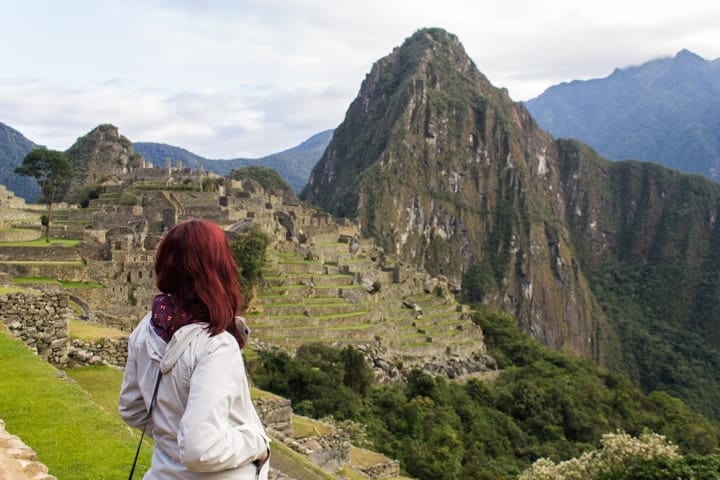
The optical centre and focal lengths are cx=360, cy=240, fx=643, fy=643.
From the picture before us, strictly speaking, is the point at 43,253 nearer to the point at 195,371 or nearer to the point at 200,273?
the point at 200,273

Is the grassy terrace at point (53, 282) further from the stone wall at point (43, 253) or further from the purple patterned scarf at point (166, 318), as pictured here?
the purple patterned scarf at point (166, 318)

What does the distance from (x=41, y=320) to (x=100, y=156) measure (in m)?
57.4

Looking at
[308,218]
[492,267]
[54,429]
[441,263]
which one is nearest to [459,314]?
[308,218]

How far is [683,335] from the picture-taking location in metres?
155

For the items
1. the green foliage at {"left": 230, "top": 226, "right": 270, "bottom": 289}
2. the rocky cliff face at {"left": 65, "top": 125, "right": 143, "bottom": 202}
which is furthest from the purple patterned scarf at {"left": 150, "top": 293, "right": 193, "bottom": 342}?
the rocky cliff face at {"left": 65, "top": 125, "right": 143, "bottom": 202}

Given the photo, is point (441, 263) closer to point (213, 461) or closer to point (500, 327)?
point (500, 327)

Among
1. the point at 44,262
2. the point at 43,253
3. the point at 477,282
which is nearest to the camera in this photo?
the point at 44,262

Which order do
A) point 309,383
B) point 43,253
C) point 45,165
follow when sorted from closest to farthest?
point 309,383 < point 43,253 < point 45,165

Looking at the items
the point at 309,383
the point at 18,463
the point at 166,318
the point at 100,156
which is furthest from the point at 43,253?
the point at 100,156

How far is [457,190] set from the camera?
16888 cm

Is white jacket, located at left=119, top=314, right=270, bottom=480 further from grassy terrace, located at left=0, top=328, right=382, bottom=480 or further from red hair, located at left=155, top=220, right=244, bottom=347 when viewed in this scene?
grassy terrace, located at left=0, top=328, right=382, bottom=480

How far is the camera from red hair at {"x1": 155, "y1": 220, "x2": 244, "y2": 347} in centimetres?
346

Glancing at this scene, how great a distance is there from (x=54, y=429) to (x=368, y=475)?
941 cm

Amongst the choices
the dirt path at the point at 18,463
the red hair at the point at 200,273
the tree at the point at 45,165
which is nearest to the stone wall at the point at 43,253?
the tree at the point at 45,165
